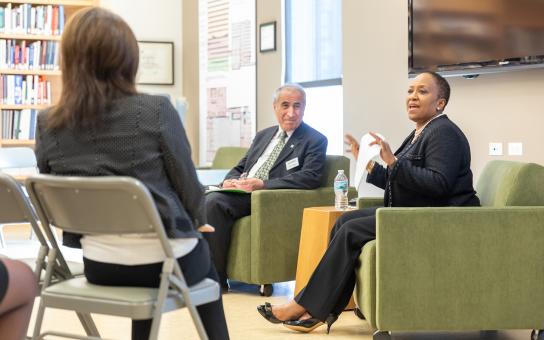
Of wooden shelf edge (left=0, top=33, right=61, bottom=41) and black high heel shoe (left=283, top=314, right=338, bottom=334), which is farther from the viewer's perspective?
wooden shelf edge (left=0, top=33, right=61, bottom=41)

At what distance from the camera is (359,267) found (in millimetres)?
3996

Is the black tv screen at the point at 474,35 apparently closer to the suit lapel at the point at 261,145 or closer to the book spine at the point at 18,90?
the suit lapel at the point at 261,145

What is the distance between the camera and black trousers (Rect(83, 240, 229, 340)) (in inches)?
99.4

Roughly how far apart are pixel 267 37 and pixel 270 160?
2.64m

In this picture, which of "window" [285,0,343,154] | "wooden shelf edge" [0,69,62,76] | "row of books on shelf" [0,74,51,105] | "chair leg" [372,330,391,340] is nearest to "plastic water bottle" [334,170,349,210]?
"chair leg" [372,330,391,340]

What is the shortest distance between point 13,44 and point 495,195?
618 centimetres

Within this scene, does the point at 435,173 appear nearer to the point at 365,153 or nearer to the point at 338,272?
the point at 365,153

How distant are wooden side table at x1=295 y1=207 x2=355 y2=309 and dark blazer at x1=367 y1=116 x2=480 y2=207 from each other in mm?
571

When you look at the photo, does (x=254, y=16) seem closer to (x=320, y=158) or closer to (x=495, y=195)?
(x=320, y=158)

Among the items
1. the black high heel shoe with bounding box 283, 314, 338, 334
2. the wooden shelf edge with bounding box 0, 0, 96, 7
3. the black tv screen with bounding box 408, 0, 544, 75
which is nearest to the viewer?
the black high heel shoe with bounding box 283, 314, 338, 334

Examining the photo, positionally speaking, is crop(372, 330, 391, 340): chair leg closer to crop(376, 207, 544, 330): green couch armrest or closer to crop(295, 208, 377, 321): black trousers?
crop(376, 207, 544, 330): green couch armrest

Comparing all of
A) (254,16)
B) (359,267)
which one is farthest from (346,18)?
(359,267)

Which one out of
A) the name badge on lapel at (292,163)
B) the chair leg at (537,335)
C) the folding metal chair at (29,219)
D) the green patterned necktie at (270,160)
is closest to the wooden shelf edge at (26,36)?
the green patterned necktie at (270,160)

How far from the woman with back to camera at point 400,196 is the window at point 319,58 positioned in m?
2.99
